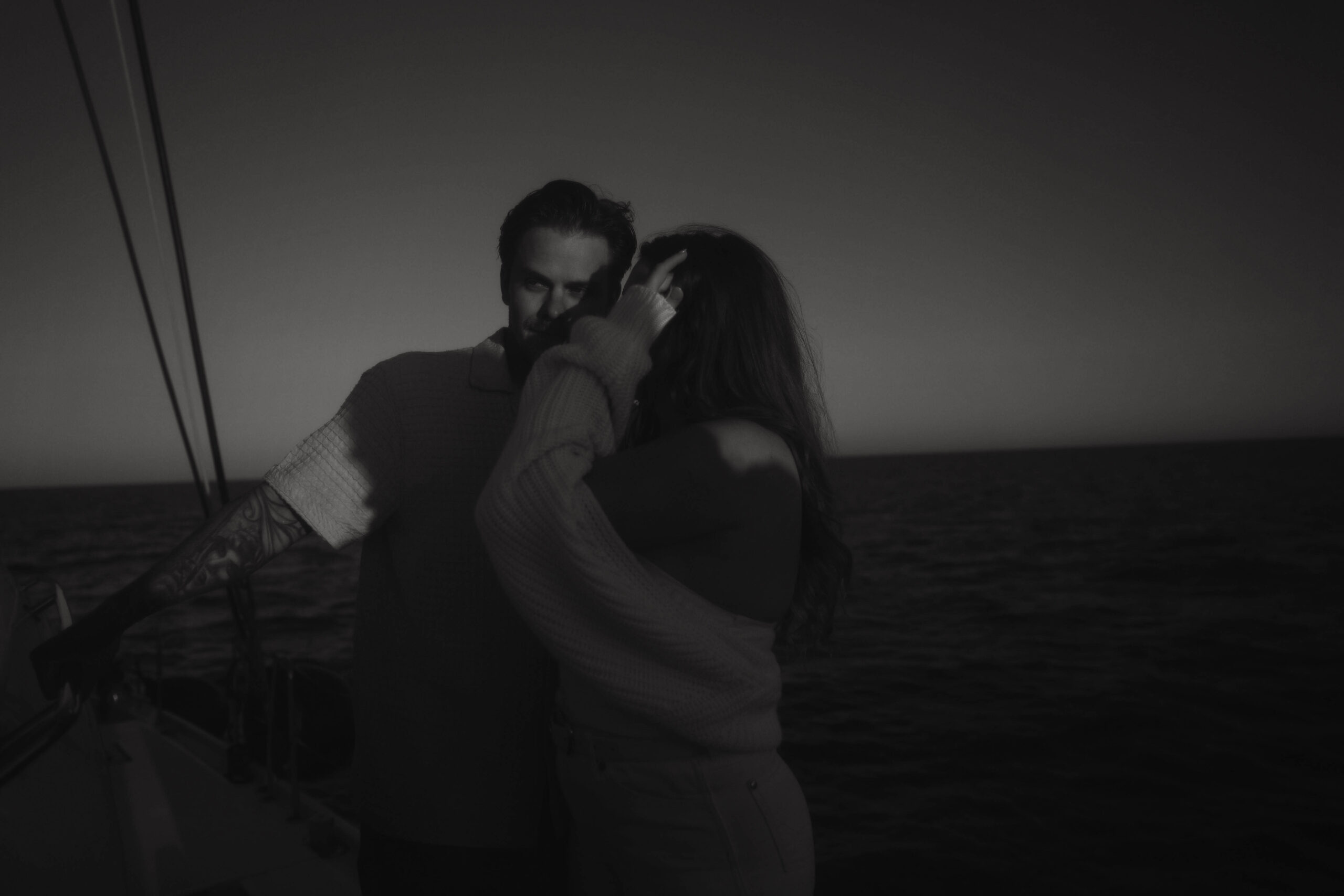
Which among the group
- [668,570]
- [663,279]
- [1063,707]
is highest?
[663,279]

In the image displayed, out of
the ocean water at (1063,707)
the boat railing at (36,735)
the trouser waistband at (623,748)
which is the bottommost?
the ocean water at (1063,707)

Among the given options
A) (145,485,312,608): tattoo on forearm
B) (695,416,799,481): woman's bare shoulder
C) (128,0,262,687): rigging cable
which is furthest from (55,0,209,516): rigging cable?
(695,416,799,481): woman's bare shoulder

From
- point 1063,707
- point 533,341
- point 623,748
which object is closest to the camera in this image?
point 623,748

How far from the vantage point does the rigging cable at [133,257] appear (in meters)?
2.62

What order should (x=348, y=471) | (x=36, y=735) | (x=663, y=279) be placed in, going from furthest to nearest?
(x=348, y=471), (x=663, y=279), (x=36, y=735)

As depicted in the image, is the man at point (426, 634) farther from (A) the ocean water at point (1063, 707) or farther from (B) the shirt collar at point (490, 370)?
(A) the ocean water at point (1063, 707)

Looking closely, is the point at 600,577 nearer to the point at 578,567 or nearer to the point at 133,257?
the point at 578,567

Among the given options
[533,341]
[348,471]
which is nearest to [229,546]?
[348,471]

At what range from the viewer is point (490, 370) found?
179 cm

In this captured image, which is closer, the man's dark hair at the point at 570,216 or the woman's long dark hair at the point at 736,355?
the woman's long dark hair at the point at 736,355

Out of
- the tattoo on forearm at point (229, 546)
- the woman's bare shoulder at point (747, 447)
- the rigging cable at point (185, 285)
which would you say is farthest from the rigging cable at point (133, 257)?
the woman's bare shoulder at point (747, 447)

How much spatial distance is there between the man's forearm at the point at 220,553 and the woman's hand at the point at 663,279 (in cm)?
84

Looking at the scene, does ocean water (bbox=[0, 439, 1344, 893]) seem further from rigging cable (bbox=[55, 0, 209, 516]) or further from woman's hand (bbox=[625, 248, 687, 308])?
woman's hand (bbox=[625, 248, 687, 308])

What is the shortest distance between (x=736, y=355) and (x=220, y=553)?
3.47ft
